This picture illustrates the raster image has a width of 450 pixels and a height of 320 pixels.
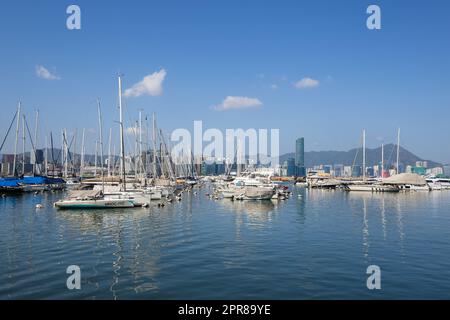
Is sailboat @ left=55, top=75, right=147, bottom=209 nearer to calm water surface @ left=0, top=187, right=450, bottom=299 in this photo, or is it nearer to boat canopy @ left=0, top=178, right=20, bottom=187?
calm water surface @ left=0, top=187, right=450, bottom=299

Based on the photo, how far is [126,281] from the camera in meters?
19.3

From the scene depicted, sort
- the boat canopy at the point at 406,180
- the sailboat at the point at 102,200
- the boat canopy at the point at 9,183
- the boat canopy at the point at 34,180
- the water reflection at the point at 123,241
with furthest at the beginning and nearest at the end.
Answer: the boat canopy at the point at 406,180 → the boat canopy at the point at 34,180 → the boat canopy at the point at 9,183 → the sailboat at the point at 102,200 → the water reflection at the point at 123,241

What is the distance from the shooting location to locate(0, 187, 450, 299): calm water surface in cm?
1800

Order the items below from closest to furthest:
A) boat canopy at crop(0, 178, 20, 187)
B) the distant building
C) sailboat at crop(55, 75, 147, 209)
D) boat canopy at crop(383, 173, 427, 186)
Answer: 1. sailboat at crop(55, 75, 147, 209)
2. boat canopy at crop(0, 178, 20, 187)
3. the distant building
4. boat canopy at crop(383, 173, 427, 186)

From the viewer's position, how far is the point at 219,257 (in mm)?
24797

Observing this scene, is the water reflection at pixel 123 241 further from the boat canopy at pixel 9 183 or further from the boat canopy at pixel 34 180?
the boat canopy at pixel 34 180

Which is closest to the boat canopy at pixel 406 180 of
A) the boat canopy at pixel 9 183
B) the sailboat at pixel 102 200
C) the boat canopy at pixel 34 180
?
the sailboat at pixel 102 200

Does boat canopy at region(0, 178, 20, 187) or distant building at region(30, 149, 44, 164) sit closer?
boat canopy at region(0, 178, 20, 187)

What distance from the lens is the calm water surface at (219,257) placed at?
18000 mm

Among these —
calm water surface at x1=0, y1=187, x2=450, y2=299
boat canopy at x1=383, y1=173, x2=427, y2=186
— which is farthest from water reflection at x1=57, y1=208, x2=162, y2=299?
boat canopy at x1=383, y1=173, x2=427, y2=186
